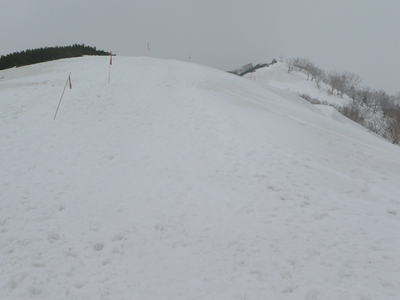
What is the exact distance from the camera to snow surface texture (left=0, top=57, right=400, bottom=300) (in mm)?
4402

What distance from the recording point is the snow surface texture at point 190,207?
4402 millimetres

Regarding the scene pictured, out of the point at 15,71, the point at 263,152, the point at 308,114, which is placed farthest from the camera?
the point at 15,71

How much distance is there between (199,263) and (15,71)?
22372 millimetres

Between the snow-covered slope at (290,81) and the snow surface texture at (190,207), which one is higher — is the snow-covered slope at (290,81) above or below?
above

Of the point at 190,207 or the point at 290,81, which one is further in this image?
the point at 290,81

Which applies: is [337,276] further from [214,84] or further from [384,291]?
[214,84]

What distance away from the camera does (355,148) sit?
34.8ft

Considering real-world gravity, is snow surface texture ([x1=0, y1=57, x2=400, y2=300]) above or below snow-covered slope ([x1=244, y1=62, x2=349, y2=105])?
below

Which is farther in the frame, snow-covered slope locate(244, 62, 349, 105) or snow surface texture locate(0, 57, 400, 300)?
snow-covered slope locate(244, 62, 349, 105)

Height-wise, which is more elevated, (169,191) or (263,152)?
(263,152)

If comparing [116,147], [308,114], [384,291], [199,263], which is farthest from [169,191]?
[308,114]

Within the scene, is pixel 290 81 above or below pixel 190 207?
above

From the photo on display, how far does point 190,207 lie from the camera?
6305mm

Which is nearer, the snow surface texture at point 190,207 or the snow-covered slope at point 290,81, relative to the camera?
the snow surface texture at point 190,207
